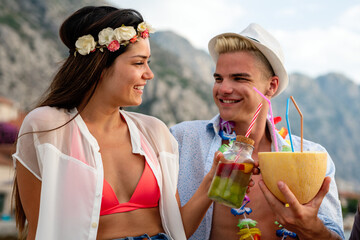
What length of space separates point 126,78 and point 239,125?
150cm

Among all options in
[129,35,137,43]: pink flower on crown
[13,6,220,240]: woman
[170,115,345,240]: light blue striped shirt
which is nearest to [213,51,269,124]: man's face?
[170,115,345,240]: light blue striped shirt

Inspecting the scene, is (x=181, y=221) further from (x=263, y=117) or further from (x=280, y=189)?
(x=263, y=117)

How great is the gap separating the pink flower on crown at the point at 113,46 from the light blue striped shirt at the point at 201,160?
4.55ft

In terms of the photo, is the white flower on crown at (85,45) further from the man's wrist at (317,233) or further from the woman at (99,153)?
the man's wrist at (317,233)

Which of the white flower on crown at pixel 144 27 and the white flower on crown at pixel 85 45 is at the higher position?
the white flower on crown at pixel 144 27

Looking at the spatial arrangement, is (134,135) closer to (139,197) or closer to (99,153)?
(99,153)

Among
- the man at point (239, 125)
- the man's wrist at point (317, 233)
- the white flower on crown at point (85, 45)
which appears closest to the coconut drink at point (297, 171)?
the man's wrist at point (317, 233)

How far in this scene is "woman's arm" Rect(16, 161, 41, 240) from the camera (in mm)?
2307

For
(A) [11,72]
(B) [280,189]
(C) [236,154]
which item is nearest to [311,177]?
(B) [280,189]

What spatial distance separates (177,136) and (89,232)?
1.63 metres

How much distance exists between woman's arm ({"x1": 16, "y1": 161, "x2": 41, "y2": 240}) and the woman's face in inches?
27.8

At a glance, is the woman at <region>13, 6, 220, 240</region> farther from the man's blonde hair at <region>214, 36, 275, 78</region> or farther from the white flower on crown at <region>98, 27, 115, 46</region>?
the man's blonde hair at <region>214, 36, 275, 78</region>

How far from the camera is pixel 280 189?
1.98 meters

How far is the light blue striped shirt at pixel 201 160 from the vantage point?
3213 mm
